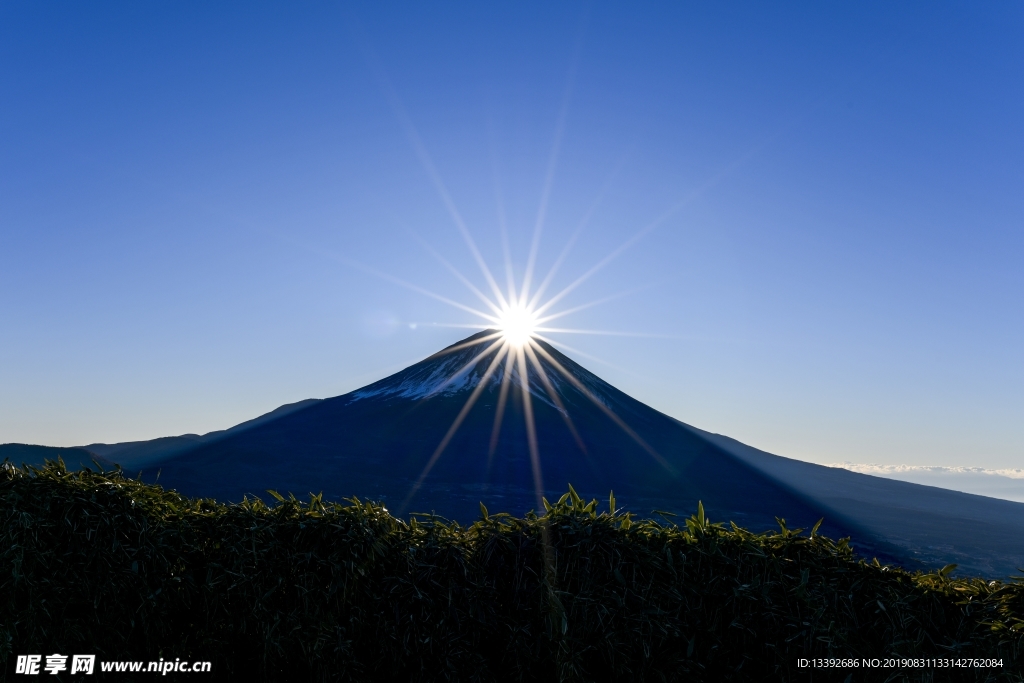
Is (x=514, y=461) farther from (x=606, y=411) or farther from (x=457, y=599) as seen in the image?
(x=457, y=599)

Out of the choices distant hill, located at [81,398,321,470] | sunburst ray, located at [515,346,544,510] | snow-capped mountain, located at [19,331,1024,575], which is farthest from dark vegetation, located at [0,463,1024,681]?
distant hill, located at [81,398,321,470]

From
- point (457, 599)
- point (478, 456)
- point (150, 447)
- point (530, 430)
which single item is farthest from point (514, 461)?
point (457, 599)

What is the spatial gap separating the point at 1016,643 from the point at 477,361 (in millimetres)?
153753

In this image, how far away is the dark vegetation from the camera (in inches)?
208

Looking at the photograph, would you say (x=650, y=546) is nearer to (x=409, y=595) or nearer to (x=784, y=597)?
(x=784, y=597)

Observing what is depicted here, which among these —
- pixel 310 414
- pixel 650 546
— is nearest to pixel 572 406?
pixel 310 414

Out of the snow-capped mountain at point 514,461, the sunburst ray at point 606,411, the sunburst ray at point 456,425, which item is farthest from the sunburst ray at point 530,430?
the sunburst ray at point 606,411

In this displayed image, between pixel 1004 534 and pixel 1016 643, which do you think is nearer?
pixel 1016 643

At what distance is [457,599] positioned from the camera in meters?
5.46

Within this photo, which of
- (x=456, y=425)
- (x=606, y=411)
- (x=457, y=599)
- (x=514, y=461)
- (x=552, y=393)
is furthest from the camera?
(x=552, y=393)

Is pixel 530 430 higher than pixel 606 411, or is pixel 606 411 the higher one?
pixel 606 411

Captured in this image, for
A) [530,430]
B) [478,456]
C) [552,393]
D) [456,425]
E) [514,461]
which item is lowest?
[514,461]

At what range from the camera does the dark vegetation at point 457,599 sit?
5289mm

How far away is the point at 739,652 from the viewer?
5402mm
